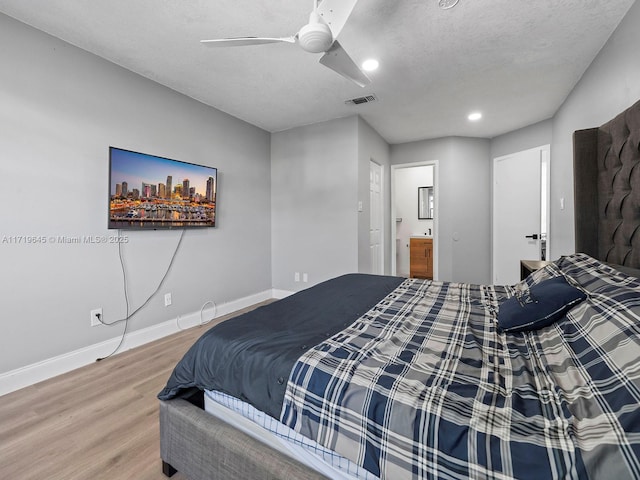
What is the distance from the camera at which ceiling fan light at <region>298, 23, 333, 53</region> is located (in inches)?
57.0

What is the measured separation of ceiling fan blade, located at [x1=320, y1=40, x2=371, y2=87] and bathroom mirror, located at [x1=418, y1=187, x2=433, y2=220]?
4.29 m

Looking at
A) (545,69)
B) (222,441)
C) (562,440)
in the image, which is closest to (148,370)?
(222,441)

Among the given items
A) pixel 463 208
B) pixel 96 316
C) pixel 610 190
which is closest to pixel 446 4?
pixel 610 190

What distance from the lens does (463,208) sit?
4363mm

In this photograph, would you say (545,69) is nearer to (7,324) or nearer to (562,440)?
(562,440)

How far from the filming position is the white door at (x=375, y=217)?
409 cm

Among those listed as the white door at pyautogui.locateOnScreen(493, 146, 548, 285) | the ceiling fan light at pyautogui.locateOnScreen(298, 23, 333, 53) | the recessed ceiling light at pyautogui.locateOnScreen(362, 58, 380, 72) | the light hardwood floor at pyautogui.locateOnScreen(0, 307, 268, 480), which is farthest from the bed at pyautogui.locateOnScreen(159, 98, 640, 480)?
the white door at pyautogui.locateOnScreen(493, 146, 548, 285)

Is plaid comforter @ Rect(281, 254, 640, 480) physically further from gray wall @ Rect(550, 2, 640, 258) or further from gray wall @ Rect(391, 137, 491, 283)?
gray wall @ Rect(391, 137, 491, 283)

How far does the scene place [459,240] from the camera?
436 centimetres

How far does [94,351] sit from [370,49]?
130 inches

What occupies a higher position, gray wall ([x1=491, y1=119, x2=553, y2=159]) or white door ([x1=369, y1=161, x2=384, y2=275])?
gray wall ([x1=491, y1=119, x2=553, y2=159])

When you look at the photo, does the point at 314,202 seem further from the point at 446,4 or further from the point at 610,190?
the point at 610,190

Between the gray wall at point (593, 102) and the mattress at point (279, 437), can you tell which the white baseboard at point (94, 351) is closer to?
the mattress at point (279, 437)

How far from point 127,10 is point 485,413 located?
109 inches
